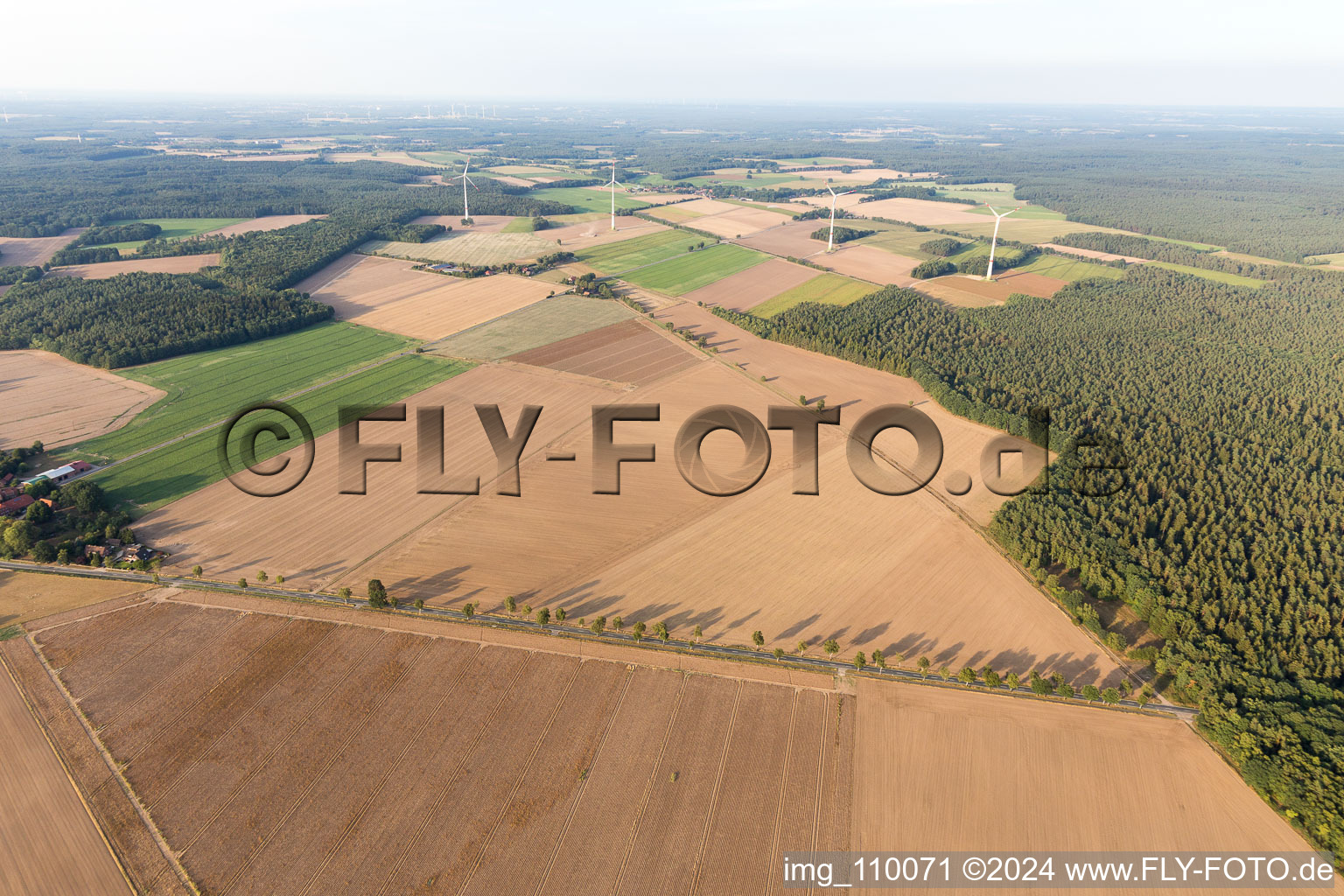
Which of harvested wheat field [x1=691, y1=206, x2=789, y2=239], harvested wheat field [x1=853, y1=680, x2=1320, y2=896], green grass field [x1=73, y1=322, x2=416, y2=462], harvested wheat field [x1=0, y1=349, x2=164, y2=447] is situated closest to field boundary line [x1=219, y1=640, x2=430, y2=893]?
harvested wheat field [x1=853, y1=680, x2=1320, y2=896]

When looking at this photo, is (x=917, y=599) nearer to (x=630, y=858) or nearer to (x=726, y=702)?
(x=726, y=702)

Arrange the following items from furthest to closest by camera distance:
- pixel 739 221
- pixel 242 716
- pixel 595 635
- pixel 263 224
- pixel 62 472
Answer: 1. pixel 739 221
2. pixel 263 224
3. pixel 62 472
4. pixel 595 635
5. pixel 242 716

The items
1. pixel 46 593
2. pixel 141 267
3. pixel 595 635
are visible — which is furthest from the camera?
pixel 141 267

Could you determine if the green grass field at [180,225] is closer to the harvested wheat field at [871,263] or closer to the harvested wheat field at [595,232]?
the harvested wheat field at [595,232]

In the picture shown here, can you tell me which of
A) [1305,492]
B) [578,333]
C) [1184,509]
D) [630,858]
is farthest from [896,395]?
[630,858]

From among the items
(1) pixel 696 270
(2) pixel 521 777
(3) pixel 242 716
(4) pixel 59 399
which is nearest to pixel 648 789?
(2) pixel 521 777

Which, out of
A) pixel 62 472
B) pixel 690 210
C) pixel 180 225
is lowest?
pixel 62 472

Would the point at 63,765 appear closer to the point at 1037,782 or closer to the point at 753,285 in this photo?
the point at 1037,782
